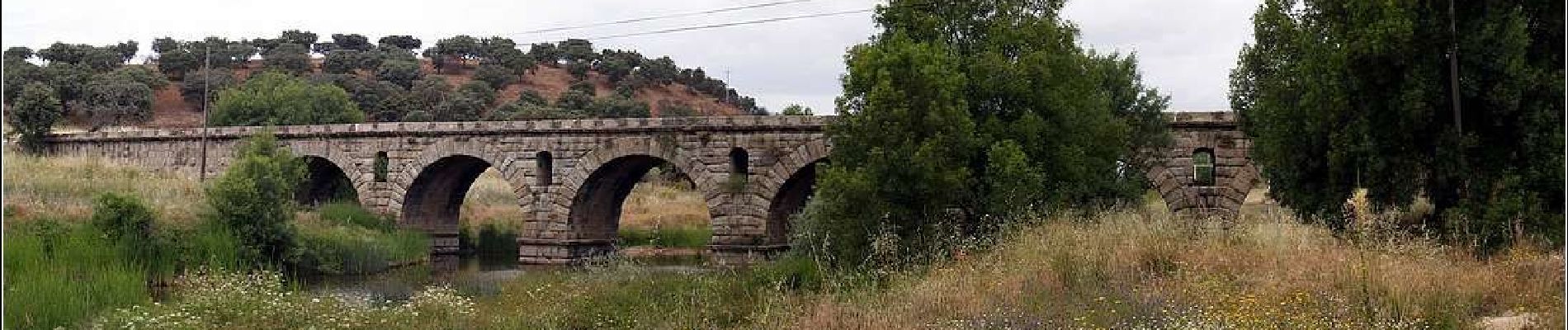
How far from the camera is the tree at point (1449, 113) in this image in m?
9.59

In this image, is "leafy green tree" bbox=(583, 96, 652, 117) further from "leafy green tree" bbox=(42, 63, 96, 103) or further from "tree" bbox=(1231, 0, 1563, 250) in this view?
"tree" bbox=(1231, 0, 1563, 250)

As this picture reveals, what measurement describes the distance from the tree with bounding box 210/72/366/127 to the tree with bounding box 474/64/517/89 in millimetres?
25917

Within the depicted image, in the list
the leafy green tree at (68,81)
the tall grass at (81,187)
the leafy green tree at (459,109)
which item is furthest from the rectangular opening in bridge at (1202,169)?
the leafy green tree at (68,81)

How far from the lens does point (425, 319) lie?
12.4 metres

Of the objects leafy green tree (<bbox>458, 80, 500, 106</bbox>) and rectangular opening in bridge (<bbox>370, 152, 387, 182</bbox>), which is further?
leafy green tree (<bbox>458, 80, 500, 106</bbox>)

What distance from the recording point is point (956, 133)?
14750mm

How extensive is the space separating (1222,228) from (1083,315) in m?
4.10

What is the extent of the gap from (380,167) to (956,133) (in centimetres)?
2108

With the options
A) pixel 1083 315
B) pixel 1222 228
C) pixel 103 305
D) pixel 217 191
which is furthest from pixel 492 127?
pixel 1083 315

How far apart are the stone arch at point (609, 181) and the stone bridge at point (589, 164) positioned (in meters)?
0.03

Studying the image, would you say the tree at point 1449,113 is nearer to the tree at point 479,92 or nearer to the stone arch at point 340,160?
the stone arch at point 340,160

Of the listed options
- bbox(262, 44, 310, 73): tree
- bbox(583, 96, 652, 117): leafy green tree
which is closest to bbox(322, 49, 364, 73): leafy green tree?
bbox(262, 44, 310, 73): tree

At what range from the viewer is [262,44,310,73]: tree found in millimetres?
76312

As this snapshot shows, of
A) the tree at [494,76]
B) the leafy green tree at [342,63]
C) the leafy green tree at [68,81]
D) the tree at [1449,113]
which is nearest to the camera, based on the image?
the tree at [1449,113]
